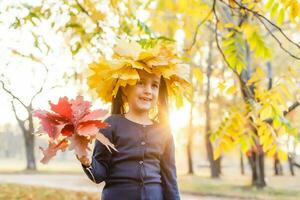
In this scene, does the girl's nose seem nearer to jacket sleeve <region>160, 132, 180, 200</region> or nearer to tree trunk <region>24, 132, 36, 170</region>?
jacket sleeve <region>160, 132, 180, 200</region>

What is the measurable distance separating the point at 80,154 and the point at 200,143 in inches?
1423

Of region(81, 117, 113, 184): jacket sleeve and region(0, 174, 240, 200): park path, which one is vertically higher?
region(81, 117, 113, 184): jacket sleeve

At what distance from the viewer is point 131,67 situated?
2371 millimetres

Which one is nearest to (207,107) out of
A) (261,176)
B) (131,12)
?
(261,176)

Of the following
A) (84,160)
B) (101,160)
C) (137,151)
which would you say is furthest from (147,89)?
(84,160)

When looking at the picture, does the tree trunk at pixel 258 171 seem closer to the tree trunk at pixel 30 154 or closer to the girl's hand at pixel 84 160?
the girl's hand at pixel 84 160

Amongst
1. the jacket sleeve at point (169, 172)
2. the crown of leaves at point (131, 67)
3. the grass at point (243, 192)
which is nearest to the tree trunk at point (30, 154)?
the grass at point (243, 192)

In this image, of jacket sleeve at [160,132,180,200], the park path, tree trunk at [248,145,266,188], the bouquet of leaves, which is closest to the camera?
the bouquet of leaves

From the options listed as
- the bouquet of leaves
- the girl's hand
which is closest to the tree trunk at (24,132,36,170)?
the girl's hand

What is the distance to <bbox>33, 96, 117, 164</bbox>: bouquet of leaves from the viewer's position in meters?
1.58

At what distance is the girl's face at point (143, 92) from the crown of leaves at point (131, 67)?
4cm

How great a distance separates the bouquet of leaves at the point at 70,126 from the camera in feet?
5.18

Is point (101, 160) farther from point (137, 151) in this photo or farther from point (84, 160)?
point (84, 160)

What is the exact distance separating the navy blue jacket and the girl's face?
113mm
